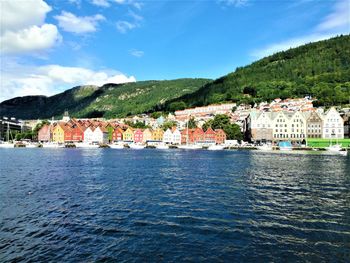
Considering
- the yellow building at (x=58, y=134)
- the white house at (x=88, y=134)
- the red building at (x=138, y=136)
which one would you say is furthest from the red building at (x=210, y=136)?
the yellow building at (x=58, y=134)

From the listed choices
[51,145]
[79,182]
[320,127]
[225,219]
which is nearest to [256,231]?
[225,219]

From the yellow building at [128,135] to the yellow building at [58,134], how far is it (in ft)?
106

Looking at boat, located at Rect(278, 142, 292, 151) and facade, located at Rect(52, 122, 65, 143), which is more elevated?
facade, located at Rect(52, 122, 65, 143)

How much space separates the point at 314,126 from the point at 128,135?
91778 mm

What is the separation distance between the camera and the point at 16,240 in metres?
16.3

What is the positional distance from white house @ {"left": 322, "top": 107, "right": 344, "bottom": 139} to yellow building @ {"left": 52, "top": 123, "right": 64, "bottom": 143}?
12420 centimetres

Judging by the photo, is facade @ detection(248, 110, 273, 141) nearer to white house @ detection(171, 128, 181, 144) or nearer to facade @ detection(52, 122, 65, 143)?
white house @ detection(171, 128, 181, 144)

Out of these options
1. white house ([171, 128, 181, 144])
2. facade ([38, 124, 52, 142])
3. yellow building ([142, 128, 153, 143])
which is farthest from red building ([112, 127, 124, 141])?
facade ([38, 124, 52, 142])

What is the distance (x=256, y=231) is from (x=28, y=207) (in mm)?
15664

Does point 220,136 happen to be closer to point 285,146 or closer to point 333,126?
point 285,146

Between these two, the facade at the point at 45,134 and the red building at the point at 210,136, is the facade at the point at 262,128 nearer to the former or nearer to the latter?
the red building at the point at 210,136

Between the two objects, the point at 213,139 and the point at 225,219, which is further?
the point at 213,139

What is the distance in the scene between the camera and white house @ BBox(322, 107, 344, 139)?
130000 millimetres

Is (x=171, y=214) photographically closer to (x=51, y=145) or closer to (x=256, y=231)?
(x=256, y=231)
